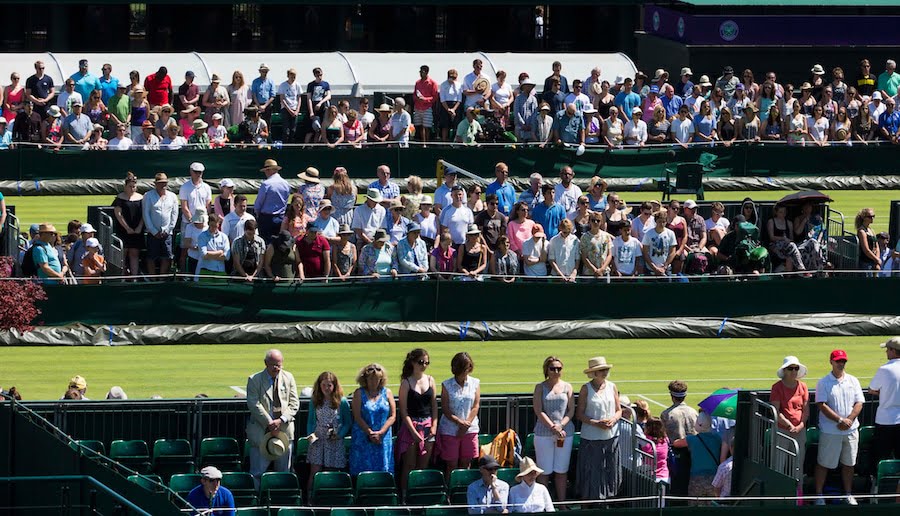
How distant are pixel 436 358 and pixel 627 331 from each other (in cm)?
288

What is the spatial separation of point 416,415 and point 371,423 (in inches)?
19.0

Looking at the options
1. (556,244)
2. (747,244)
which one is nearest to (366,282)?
(556,244)

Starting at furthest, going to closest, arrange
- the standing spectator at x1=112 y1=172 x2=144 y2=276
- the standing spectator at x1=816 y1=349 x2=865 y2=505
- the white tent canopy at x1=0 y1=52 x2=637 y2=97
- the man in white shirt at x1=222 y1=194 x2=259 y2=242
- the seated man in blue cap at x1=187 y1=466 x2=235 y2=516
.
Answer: the white tent canopy at x1=0 y1=52 x2=637 y2=97 < the standing spectator at x1=112 y1=172 x2=144 y2=276 < the man in white shirt at x1=222 y1=194 x2=259 y2=242 < the standing spectator at x1=816 y1=349 x2=865 y2=505 < the seated man in blue cap at x1=187 y1=466 x2=235 y2=516

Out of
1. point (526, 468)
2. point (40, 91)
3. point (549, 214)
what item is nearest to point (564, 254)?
point (549, 214)

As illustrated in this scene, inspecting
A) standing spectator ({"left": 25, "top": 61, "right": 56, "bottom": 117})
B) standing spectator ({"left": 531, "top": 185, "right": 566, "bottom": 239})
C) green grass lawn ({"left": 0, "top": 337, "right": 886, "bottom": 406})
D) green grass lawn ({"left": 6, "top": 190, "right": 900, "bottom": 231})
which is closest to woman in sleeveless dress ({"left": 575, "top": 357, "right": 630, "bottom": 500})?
green grass lawn ({"left": 0, "top": 337, "right": 886, "bottom": 406})

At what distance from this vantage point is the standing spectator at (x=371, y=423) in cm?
1683

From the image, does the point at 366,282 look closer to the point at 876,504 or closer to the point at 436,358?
the point at 436,358

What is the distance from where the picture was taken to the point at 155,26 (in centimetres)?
4209

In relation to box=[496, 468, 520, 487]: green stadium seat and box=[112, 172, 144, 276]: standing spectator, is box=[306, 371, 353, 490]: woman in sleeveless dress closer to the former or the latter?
box=[496, 468, 520, 487]: green stadium seat

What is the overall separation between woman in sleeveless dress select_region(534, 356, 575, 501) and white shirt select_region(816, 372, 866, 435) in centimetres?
239

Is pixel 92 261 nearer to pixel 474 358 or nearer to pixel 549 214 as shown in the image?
pixel 474 358

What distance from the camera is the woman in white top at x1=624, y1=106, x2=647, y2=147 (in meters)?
32.9

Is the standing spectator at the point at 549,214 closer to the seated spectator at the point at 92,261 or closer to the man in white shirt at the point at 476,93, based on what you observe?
the seated spectator at the point at 92,261

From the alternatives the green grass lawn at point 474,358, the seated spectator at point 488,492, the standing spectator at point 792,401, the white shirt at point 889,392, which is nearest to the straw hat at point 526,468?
the seated spectator at point 488,492
